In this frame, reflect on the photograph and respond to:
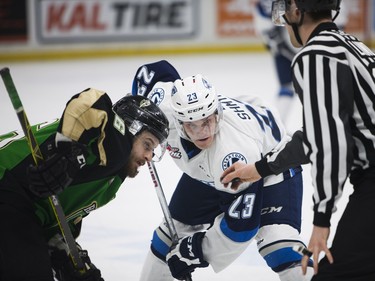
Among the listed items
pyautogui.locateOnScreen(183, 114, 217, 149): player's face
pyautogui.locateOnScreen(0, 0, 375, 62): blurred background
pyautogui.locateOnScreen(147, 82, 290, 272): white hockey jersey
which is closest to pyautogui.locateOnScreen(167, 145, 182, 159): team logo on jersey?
pyautogui.locateOnScreen(147, 82, 290, 272): white hockey jersey

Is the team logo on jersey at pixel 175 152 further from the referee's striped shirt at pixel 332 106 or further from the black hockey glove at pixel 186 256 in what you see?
the referee's striped shirt at pixel 332 106

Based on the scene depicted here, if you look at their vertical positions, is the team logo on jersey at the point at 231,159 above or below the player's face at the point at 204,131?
below

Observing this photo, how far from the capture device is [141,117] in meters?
2.95

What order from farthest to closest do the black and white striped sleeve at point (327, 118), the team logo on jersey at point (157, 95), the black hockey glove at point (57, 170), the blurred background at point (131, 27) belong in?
1. the blurred background at point (131, 27)
2. the team logo on jersey at point (157, 95)
3. the black hockey glove at point (57, 170)
4. the black and white striped sleeve at point (327, 118)

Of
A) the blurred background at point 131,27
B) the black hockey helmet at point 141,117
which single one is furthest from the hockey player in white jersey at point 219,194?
the blurred background at point 131,27

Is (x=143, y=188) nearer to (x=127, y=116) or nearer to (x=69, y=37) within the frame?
(x=127, y=116)

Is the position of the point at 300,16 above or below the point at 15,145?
above

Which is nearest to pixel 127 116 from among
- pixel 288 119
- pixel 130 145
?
pixel 130 145

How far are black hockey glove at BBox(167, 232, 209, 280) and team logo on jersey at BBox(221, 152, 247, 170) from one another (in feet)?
1.00

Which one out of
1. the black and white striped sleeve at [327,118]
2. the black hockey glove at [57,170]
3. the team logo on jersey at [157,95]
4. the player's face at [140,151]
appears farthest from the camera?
the team logo on jersey at [157,95]

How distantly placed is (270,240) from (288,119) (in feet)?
13.0

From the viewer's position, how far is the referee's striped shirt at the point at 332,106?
2.27 meters

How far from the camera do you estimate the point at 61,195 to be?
9.31ft

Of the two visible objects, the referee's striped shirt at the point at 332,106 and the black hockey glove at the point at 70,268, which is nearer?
the referee's striped shirt at the point at 332,106
